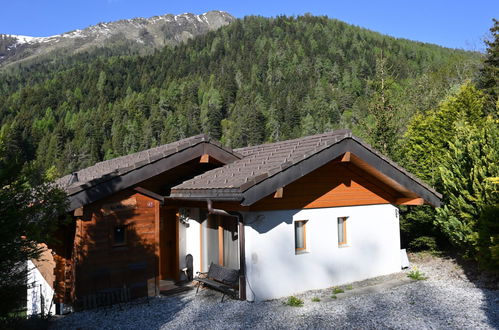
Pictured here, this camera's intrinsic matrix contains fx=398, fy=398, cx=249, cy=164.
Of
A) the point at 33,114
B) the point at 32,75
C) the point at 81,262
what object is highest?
the point at 32,75

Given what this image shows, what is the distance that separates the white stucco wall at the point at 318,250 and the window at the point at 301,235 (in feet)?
0.32

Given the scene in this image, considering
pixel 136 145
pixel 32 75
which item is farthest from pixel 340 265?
pixel 32 75

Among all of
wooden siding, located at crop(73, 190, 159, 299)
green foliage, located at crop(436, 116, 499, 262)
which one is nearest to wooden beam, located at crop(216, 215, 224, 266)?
wooden siding, located at crop(73, 190, 159, 299)

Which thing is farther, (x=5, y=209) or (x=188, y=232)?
(x=188, y=232)

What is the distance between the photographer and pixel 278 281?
9.69 m

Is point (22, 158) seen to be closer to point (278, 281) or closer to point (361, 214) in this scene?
point (278, 281)

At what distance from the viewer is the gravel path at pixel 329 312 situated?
7.67 meters

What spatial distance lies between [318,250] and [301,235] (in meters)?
0.63

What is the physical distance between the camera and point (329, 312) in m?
8.40

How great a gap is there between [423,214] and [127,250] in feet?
32.7

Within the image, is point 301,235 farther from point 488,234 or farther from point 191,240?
point 488,234

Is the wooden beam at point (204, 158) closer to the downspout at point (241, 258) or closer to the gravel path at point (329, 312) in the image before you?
the downspout at point (241, 258)

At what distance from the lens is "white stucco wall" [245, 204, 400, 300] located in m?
9.40

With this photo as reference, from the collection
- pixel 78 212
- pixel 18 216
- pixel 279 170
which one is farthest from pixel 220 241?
pixel 18 216
